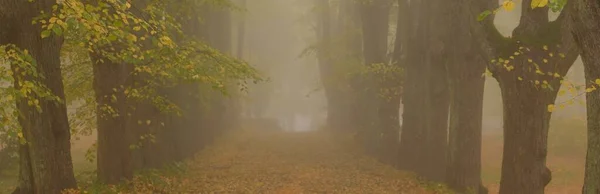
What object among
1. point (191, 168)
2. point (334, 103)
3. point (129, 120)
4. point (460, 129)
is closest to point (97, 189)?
point (129, 120)

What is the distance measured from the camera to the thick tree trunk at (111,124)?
11242 millimetres

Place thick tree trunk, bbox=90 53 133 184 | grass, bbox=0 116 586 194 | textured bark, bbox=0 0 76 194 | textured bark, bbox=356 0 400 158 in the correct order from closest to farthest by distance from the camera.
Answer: textured bark, bbox=0 0 76 194 → thick tree trunk, bbox=90 53 133 184 → grass, bbox=0 116 586 194 → textured bark, bbox=356 0 400 158

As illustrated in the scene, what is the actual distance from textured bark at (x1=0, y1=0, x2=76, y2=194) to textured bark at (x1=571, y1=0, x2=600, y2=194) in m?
7.53

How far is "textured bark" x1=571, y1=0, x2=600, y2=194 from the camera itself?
5.15 meters

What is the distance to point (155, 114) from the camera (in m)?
14.8

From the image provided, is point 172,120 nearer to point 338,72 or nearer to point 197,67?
point 197,67

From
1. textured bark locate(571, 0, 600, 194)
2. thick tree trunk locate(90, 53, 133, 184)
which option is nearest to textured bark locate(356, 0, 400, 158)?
thick tree trunk locate(90, 53, 133, 184)

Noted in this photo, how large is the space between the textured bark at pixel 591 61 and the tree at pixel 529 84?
312 centimetres

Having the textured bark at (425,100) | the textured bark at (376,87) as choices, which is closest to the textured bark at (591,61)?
the textured bark at (425,100)

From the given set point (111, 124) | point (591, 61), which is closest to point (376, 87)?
point (111, 124)

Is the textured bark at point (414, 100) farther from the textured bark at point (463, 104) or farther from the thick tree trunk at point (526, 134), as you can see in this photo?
the thick tree trunk at point (526, 134)

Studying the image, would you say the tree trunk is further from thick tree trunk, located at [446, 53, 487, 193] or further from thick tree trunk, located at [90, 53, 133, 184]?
thick tree trunk, located at [90, 53, 133, 184]

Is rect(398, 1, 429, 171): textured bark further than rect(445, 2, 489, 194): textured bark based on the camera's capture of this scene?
Yes

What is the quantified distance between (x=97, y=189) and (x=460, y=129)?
348 inches
